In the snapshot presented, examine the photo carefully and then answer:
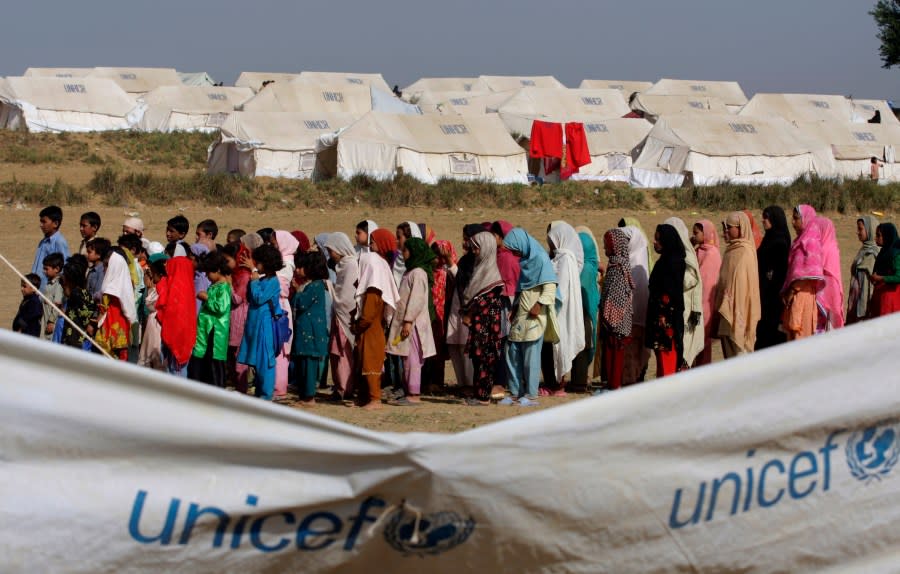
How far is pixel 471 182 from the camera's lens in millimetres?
24547

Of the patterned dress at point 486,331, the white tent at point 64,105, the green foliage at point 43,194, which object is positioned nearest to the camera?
the patterned dress at point 486,331

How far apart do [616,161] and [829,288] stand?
21.4 metres

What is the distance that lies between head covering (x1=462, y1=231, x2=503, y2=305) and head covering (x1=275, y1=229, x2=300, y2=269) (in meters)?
1.48

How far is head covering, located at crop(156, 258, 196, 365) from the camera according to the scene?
25.9 ft

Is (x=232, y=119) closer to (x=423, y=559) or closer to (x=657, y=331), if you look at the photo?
(x=657, y=331)

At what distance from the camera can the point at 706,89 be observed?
161 feet

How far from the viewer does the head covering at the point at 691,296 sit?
8.52 m

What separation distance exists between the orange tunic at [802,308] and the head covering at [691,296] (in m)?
0.65

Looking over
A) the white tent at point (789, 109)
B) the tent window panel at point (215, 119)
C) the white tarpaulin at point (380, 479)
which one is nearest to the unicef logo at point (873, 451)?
the white tarpaulin at point (380, 479)

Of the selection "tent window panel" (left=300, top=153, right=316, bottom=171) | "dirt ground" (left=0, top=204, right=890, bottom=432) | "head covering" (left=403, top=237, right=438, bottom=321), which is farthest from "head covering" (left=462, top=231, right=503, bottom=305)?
"tent window panel" (left=300, top=153, right=316, bottom=171)

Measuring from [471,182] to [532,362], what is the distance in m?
16.3

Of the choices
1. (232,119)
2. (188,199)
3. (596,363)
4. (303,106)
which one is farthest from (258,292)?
(303,106)

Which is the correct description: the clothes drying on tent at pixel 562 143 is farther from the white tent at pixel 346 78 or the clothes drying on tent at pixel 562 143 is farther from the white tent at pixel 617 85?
the white tent at pixel 617 85

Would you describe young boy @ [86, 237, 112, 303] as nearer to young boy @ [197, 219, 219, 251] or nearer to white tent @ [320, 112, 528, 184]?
young boy @ [197, 219, 219, 251]
